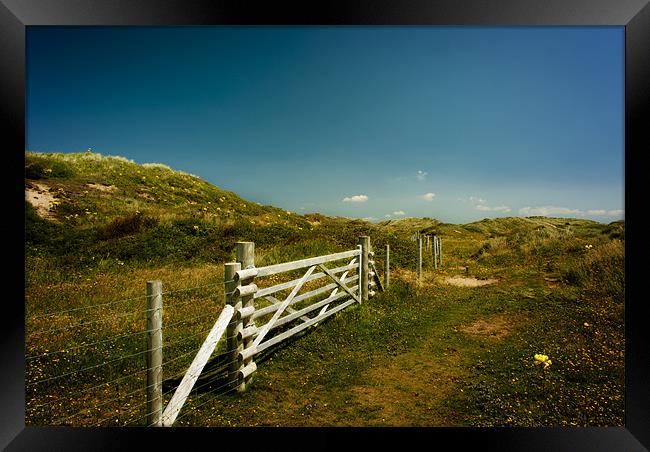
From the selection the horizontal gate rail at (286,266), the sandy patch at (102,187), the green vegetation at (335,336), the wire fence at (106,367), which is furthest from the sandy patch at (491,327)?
the sandy patch at (102,187)

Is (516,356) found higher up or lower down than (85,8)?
lower down

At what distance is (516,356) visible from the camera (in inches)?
221

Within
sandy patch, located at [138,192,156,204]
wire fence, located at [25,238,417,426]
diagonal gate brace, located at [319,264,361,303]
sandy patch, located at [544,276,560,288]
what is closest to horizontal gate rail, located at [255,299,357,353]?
diagonal gate brace, located at [319,264,361,303]

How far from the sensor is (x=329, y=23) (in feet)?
11.5

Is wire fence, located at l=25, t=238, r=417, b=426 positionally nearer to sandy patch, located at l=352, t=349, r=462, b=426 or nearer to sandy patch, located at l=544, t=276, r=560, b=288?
sandy patch, located at l=352, t=349, r=462, b=426

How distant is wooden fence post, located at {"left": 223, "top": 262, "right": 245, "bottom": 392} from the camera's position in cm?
413

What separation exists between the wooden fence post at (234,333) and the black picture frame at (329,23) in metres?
0.72

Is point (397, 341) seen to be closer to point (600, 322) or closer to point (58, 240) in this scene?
point (600, 322)

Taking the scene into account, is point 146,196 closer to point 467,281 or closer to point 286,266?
point 286,266

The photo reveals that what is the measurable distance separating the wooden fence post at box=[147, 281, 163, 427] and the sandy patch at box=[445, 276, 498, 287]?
424 inches

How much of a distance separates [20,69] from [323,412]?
17.8 ft

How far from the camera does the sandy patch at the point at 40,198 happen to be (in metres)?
13.3

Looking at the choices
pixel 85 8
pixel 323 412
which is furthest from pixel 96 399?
pixel 85 8

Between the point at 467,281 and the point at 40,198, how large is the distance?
18.9 meters
